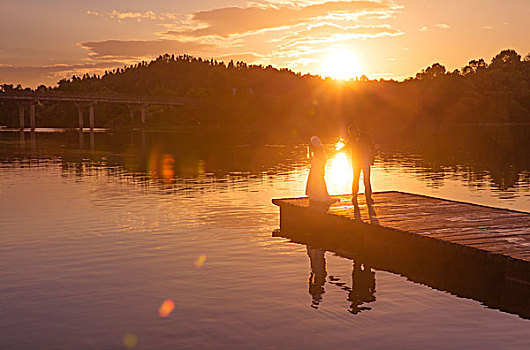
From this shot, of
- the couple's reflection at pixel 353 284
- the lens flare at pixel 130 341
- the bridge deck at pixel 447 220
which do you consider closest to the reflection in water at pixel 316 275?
the couple's reflection at pixel 353 284

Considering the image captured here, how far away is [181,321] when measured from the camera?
10.2 m

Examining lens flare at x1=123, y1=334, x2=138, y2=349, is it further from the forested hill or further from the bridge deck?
the forested hill

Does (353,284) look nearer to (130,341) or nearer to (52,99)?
(130,341)

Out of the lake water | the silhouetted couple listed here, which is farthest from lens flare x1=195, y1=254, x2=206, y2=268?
the silhouetted couple

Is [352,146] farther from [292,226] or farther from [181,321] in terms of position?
[181,321]

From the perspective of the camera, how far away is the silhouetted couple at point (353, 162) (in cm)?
1714

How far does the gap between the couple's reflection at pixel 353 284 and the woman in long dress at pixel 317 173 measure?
3823 mm

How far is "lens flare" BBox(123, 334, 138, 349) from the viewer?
9.13 metres

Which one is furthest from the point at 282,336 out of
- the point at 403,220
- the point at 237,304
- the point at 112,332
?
the point at 403,220

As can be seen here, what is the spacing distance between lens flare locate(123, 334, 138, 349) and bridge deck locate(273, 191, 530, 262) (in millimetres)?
7012

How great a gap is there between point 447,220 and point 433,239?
8.41 feet

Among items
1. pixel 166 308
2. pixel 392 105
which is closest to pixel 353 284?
pixel 166 308

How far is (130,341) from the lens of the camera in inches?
366

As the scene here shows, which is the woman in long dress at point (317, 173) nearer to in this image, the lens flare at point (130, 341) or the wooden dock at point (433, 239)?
the wooden dock at point (433, 239)
